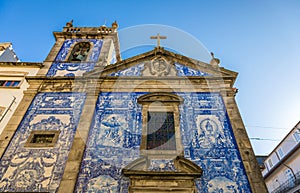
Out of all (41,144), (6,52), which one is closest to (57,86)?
(41,144)

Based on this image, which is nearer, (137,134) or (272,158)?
(137,134)

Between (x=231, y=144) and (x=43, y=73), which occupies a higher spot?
(x=43, y=73)

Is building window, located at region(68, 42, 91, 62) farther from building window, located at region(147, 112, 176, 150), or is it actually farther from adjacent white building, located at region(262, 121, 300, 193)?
adjacent white building, located at region(262, 121, 300, 193)

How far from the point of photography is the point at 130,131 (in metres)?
7.56

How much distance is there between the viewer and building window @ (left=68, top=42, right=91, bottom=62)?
11203 millimetres

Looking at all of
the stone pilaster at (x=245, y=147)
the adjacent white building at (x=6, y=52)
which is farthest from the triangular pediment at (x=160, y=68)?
the adjacent white building at (x=6, y=52)

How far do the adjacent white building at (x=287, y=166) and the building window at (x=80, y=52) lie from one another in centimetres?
1464

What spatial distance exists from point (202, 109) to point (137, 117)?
7.93ft

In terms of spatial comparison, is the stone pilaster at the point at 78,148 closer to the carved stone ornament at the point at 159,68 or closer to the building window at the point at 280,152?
the carved stone ornament at the point at 159,68

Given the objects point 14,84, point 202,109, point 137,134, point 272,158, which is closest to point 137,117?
point 137,134

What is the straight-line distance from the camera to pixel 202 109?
8.27 m

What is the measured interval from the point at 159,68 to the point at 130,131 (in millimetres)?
3653

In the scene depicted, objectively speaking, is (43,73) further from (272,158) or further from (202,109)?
(272,158)

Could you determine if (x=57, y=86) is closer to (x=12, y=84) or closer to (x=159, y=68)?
(x=12, y=84)
